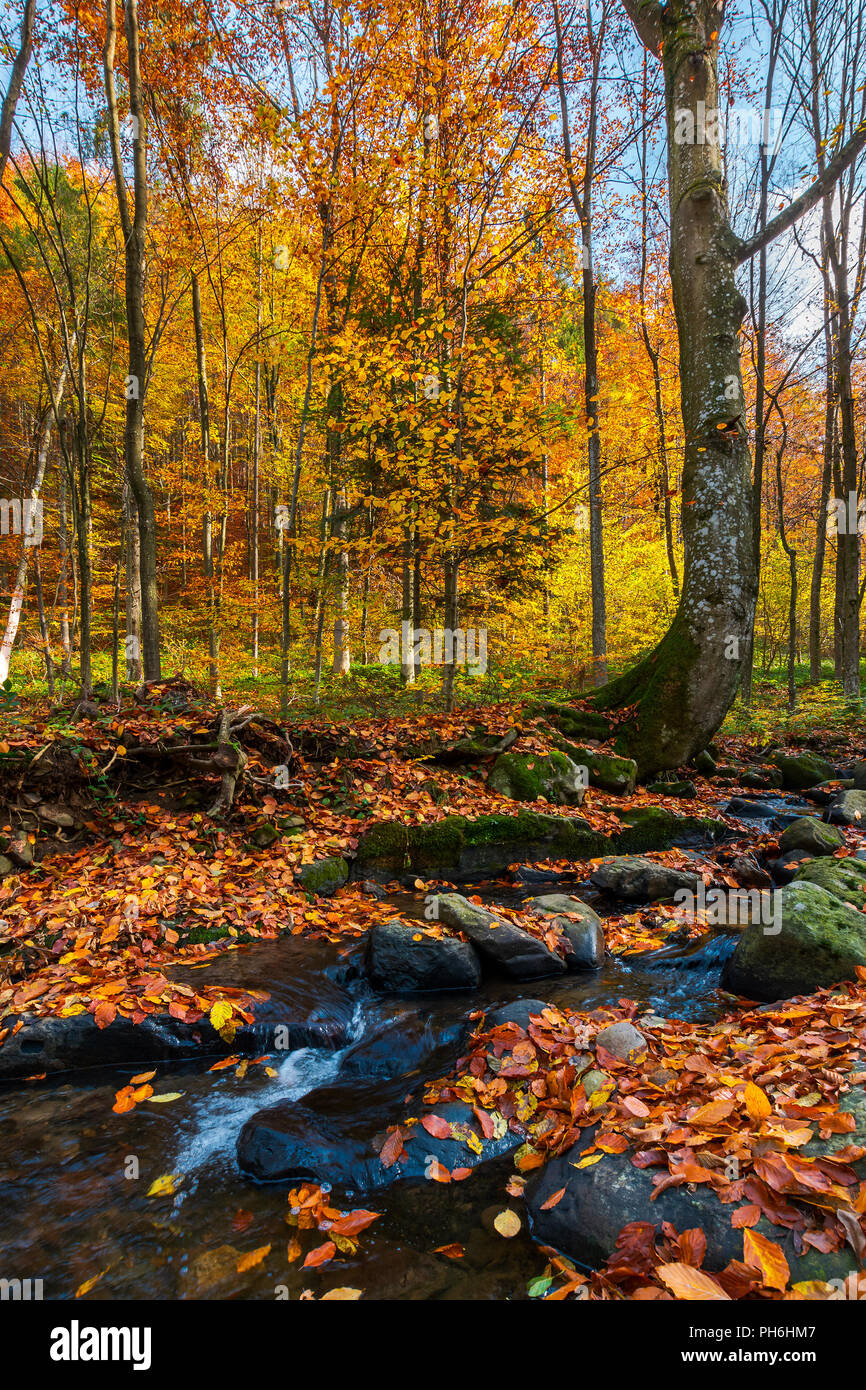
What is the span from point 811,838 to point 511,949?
Result: 3.61 metres

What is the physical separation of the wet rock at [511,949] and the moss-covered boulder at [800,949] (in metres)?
1.26

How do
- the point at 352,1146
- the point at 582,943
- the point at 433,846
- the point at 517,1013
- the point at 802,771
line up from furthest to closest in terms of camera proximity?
the point at 802,771 → the point at 433,846 → the point at 582,943 → the point at 517,1013 → the point at 352,1146

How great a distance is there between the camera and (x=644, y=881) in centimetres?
566

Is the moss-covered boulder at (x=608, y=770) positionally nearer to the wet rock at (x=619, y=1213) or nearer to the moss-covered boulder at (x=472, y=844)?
the moss-covered boulder at (x=472, y=844)

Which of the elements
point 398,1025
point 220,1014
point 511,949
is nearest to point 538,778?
point 511,949

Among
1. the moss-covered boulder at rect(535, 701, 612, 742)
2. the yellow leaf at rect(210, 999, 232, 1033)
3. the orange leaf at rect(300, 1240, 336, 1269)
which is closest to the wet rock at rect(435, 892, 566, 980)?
the yellow leaf at rect(210, 999, 232, 1033)

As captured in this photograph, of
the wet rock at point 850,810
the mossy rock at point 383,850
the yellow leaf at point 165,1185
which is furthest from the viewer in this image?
the wet rock at point 850,810

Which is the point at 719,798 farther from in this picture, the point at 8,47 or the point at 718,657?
the point at 8,47

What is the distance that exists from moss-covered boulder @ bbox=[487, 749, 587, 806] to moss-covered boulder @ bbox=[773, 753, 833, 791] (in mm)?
3951

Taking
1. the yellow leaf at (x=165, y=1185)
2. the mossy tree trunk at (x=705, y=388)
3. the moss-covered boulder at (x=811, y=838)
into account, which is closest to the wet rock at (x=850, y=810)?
the moss-covered boulder at (x=811, y=838)

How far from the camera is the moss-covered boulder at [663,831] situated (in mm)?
6727

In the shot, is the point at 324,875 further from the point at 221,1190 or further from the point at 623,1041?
the point at 623,1041
